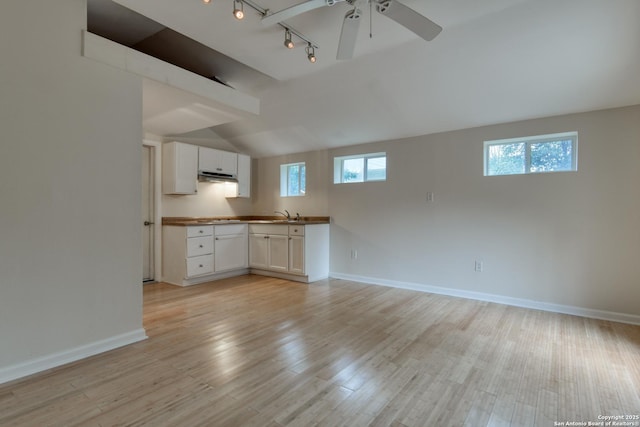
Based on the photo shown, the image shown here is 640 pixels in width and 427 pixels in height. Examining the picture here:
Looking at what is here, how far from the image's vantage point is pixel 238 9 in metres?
2.22

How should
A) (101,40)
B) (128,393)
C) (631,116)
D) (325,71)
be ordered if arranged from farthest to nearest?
(325,71) < (631,116) < (101,40) < (128,393)

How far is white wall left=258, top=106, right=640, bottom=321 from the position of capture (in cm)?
311

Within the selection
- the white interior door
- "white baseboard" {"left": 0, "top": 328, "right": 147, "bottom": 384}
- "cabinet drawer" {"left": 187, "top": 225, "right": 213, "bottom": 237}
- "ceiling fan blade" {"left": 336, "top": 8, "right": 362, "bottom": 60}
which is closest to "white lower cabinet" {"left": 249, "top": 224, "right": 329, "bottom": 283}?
"cabinet drawer" {"left": 187, "top": 225, "right": 213, "bottom": 237}

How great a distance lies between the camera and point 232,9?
2279 mm

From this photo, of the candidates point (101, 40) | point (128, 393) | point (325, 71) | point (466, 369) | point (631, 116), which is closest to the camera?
point (128, 393)

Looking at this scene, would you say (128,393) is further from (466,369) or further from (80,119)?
(466,369)

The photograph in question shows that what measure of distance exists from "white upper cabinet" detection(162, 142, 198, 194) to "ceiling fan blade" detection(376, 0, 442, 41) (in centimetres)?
379

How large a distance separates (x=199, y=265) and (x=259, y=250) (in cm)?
101

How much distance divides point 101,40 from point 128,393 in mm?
2533

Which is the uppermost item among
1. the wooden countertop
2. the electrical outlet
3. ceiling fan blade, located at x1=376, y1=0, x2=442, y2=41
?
ceiling fan blade, located at x1=376, y1=0, x2=442, y2=41

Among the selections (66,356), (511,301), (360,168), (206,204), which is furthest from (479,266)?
(206,204)

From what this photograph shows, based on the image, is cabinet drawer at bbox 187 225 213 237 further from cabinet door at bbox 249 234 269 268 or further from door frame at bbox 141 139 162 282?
cabinet door at bbox 249 234 269 268

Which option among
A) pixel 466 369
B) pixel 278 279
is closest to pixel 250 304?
pixel 278 279

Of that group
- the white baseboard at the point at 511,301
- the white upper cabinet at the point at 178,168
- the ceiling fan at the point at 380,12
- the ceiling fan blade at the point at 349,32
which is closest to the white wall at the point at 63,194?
the ceiling fan at the point at 380,12
